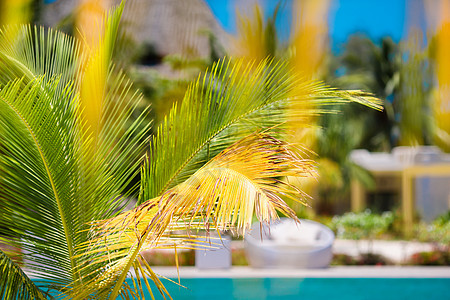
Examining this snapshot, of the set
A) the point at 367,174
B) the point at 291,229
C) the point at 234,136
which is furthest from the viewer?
the point at 367,174

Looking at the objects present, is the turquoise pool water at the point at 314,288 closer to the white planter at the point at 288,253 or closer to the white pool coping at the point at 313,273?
the white pool coping at the point at 313,273

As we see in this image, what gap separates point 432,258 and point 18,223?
778 cm

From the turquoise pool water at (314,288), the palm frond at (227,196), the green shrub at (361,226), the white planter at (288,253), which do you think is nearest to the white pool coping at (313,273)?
the turquoise pool water at (314,288)

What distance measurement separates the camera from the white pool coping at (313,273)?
25.8 ft

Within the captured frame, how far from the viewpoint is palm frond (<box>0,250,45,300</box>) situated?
3.55 m

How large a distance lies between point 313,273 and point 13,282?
5.35 metres

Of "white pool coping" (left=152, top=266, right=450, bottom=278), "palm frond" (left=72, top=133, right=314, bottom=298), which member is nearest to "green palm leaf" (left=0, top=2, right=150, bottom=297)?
"palm frond" (left=72, top=133, right=314, bottom=298)

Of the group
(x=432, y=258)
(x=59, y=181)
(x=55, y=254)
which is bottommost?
(x=432, y=258)

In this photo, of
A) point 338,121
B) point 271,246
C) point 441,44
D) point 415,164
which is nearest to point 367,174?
point 415,164

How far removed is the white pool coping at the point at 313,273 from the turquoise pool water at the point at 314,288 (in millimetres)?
100

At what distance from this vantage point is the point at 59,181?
11.6ft

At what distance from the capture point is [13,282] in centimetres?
362

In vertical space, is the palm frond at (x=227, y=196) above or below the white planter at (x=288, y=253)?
above

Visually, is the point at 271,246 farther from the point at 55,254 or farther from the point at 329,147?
the point at 329,147
